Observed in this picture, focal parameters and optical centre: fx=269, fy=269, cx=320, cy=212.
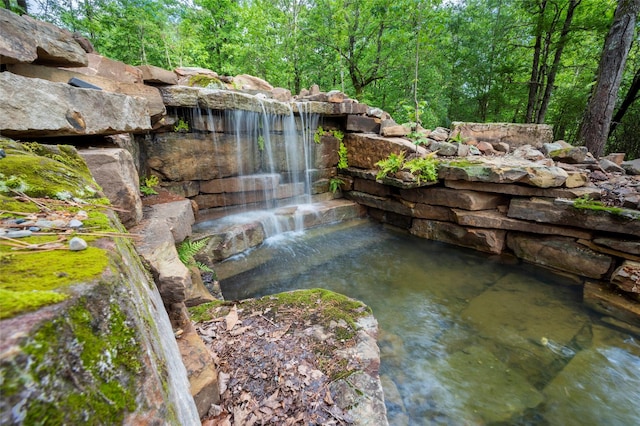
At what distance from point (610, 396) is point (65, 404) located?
4943mm

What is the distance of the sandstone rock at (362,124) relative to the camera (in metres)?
8.09

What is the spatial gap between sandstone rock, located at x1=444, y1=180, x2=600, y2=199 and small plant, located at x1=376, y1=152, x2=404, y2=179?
1178 mm

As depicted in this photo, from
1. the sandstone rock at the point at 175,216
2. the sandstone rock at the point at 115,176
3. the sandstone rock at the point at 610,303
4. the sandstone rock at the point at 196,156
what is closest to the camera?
the sandstone rock at the point at 115,176

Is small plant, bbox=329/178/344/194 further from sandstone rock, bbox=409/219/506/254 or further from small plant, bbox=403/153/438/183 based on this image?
sandstone rock, bbox=409/219/506/254

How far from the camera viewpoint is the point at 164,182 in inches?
228

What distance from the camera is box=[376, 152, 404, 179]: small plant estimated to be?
6.75 meters

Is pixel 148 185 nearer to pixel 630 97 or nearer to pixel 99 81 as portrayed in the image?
pixel 99 81

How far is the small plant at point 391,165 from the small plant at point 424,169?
0.83 feet

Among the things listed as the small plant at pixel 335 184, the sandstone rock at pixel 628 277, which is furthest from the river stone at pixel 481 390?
the small plant at pixel 335 184

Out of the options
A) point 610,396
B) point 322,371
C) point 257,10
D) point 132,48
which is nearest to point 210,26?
point 257,10

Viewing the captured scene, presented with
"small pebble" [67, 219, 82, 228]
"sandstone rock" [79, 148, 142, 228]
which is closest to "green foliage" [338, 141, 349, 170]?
"sandstone rock" [79, 148, 142, 228]

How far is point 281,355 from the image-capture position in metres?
2.36

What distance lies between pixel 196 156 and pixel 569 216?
774cm

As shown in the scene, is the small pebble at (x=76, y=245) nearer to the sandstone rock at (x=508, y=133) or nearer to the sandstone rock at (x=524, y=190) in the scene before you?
the sandstone rock at (x=524, y=190)
